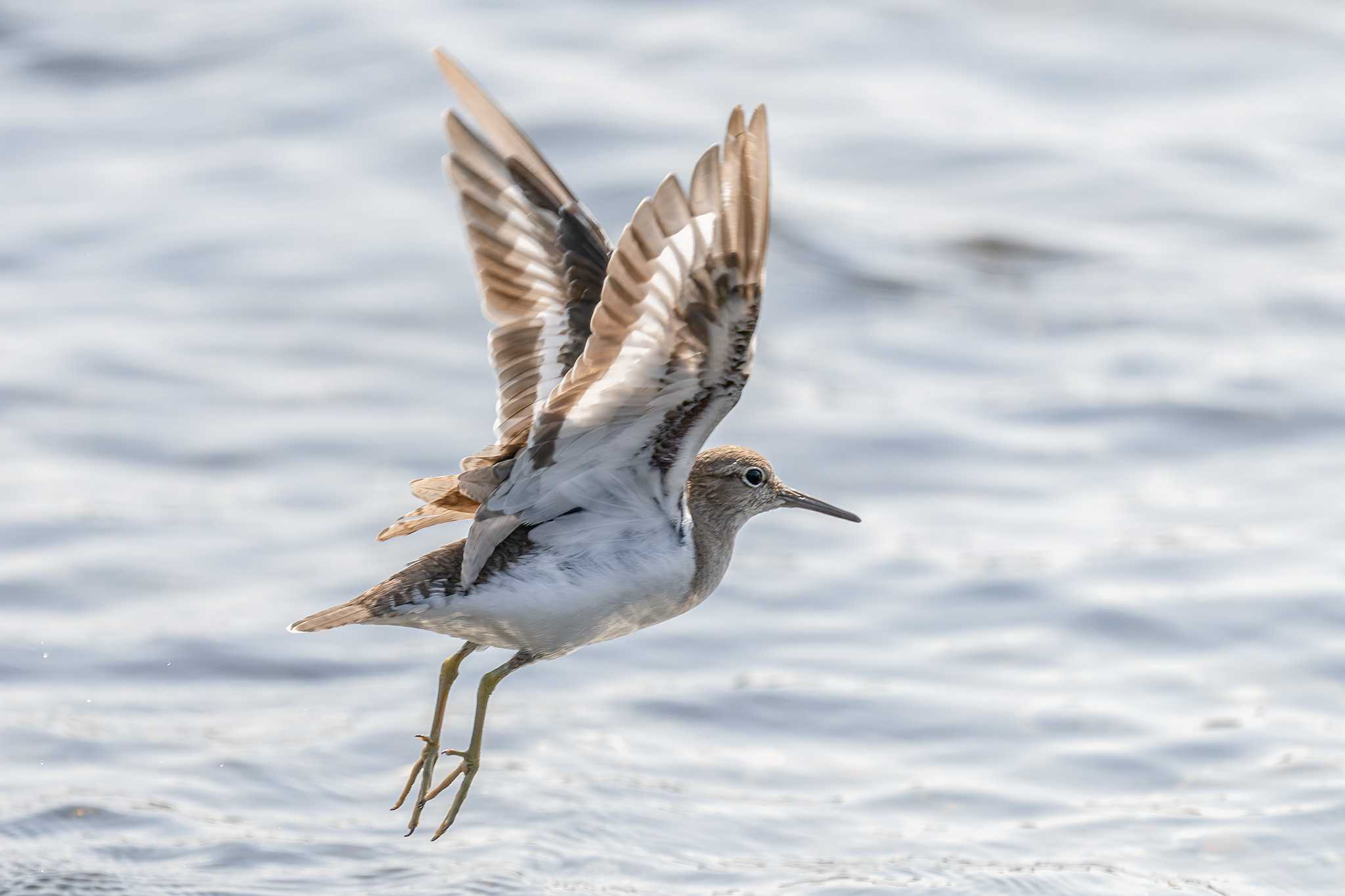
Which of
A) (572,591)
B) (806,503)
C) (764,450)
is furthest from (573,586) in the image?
(764,450)

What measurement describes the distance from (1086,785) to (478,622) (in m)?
4.72

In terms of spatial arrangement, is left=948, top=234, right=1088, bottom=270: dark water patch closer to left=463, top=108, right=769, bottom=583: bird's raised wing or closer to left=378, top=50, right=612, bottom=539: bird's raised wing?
left=378, top=50, right=612, bottom=539: bird's raised wing

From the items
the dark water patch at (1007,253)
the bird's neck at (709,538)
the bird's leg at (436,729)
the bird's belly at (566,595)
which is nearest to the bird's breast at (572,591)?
the bird's belly at (566,595)

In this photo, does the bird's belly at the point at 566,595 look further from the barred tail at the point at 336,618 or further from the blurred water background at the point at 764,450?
the blurred water background at the point at 764,450

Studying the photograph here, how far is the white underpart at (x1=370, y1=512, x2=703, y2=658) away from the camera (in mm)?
6988

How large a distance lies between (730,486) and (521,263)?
119 cm

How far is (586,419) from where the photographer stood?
638cm

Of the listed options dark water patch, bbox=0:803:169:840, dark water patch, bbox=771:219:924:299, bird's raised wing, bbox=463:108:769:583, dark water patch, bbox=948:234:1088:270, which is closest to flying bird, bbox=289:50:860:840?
bird's raised wing, bbox=463:108:769:583

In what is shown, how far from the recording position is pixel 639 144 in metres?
16.8

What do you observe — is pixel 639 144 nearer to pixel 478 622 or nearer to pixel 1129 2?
pixel 1129 2

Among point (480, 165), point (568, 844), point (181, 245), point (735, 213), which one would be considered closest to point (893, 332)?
point (181, 245)

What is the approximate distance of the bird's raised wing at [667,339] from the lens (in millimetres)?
5855

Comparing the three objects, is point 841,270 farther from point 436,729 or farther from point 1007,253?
point 436,729

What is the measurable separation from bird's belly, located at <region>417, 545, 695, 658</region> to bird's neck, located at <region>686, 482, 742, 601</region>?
23 centimetres
